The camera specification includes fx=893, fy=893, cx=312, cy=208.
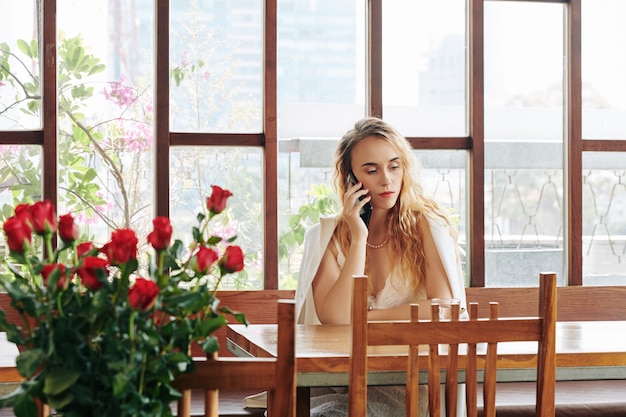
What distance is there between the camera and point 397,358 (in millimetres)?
2168

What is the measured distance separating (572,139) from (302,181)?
1.27 meters

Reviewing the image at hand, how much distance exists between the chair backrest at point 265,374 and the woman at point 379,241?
59.6 inches

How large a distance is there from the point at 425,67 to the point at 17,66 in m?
1.79

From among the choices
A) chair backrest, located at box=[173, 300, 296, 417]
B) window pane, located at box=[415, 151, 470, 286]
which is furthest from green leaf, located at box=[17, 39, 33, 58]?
chair backrest, located at box=[173, 300, 296, 417]

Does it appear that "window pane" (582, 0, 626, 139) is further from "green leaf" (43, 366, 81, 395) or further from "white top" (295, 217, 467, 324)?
"green leaf" (43, 366, 81, 395)

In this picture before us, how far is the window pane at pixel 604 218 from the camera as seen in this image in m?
4.18

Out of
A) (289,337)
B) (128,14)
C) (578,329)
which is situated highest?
(128,14)

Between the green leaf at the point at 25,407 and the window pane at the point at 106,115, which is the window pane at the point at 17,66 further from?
the green leaf at the point at 25,407

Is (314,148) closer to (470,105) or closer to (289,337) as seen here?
(470,105)

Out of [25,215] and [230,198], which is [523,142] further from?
[25,215]

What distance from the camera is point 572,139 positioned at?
4117 millimetres

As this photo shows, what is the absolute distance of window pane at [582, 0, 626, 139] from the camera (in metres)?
4.20

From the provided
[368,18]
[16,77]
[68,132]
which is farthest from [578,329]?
[16,77]

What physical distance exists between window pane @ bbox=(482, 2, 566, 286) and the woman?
0.98 meters
